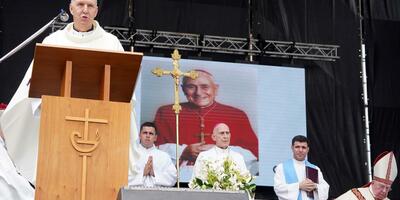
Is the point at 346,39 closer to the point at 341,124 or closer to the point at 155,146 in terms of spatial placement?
the point at 341,124

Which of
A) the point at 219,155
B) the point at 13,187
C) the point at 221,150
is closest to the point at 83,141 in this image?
the point at 13,187

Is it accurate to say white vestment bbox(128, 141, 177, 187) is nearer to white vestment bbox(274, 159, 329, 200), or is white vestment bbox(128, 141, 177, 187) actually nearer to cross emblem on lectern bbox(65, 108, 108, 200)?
white vestment bbox(274, 159, 329, 200)

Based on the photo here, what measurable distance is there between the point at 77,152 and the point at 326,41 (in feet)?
22.5

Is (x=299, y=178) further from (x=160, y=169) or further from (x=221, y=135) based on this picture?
(x=160, y=169)

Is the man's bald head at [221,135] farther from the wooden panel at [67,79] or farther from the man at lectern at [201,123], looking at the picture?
the wooden panel at [67,79]

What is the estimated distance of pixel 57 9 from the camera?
378 inches

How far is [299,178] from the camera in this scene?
30.4ft

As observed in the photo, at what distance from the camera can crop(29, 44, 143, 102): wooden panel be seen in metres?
3.98

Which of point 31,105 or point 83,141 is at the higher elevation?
point 31,105

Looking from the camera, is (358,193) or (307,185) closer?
(358,193)

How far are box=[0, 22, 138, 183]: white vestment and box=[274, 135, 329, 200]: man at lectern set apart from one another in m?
4.61

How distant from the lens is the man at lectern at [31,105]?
185 inches

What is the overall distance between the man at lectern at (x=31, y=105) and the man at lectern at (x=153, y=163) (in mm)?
4072

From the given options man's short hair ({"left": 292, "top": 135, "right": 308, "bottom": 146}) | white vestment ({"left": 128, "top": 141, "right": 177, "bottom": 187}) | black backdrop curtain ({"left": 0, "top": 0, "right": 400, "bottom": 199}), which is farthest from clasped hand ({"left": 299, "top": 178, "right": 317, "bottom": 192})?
Result: white vestment ({"left": 128, "top": 141, "right": 177, "bottom": 187})
